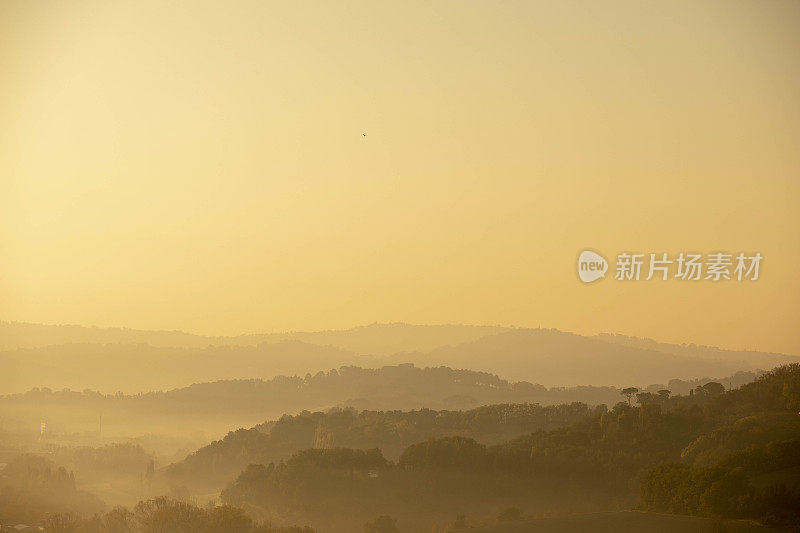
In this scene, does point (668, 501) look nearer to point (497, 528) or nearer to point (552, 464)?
point (497, 528)

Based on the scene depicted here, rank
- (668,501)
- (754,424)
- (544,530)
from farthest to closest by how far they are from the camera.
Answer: (754,424), (668,501), (544,530)

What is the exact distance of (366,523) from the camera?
636 feet

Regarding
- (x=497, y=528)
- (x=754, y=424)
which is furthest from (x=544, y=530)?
(x=754, y=424)

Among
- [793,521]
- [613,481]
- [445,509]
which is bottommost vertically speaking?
[445,509]

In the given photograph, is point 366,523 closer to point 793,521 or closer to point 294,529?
point 294,529

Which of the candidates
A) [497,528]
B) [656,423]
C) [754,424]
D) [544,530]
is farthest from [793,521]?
[656,423]

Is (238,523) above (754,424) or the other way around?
the other way around

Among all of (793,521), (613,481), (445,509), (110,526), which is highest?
(793,521)

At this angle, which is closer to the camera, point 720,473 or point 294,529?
point 720,473

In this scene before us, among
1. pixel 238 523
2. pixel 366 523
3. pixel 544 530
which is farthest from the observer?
pixel 366 523

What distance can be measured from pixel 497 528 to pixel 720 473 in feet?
83.9

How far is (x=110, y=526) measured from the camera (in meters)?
199

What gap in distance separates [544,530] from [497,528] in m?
5.81

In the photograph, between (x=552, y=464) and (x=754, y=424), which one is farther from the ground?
(x=754, y=424)
